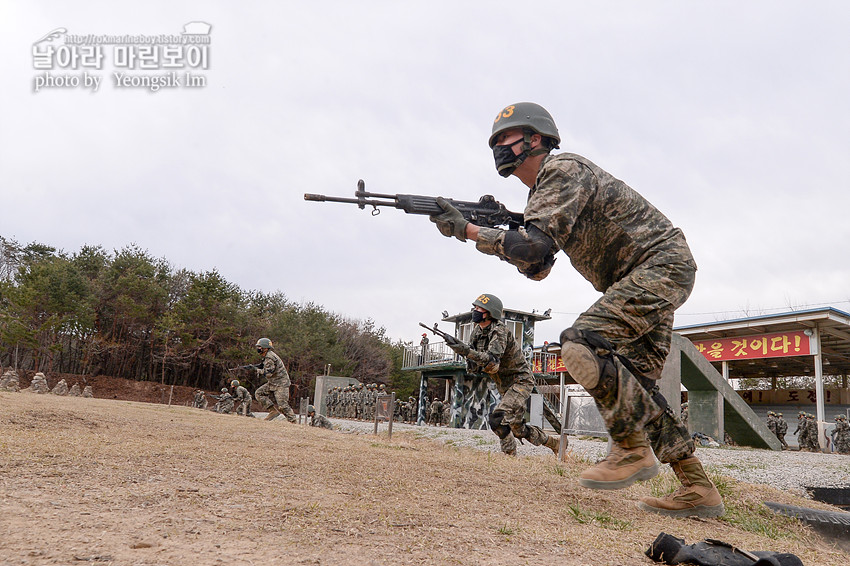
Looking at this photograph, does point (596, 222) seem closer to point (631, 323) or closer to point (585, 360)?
point (631, 323)

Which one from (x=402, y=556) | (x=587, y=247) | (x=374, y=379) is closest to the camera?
(x=402, y=556)

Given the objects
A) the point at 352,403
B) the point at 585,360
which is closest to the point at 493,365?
the point at 585,360

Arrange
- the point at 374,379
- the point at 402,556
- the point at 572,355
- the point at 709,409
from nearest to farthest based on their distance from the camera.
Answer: the point at 402,556 < the point at 572,355 < the point at 709,409 < the point at 374,379

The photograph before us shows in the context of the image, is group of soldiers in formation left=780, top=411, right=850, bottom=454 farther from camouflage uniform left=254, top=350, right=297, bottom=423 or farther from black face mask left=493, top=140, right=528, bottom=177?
black face mask left=493, top=140, right=528, bottom=177

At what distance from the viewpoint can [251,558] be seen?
4.86 ft

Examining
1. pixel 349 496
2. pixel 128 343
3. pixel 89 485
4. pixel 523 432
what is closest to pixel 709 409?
pixel 523 432

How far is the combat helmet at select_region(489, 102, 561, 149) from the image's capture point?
306cm

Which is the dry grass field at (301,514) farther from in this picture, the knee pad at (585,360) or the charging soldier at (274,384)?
the charging soldier at (274,384)

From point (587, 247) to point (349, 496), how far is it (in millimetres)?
1658

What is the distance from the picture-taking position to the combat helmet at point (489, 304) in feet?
23.0

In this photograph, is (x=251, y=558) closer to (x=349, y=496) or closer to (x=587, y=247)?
(x=349, y=496)

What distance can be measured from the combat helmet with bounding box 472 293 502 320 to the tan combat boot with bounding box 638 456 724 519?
4.14 metres

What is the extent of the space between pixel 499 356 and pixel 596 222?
4028 mm

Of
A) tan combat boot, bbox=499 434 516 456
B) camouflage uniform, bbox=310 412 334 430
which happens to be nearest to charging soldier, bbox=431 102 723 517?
tan combat boot, bbox=499 434 516 456
